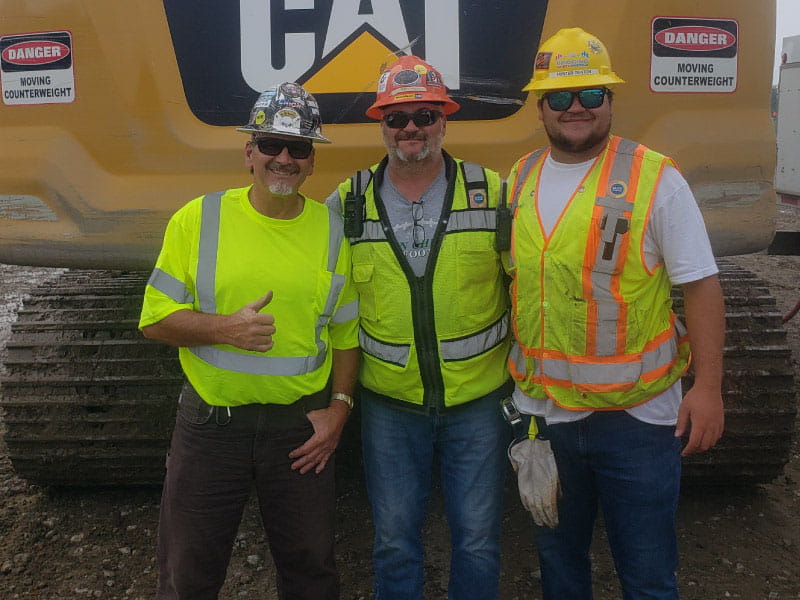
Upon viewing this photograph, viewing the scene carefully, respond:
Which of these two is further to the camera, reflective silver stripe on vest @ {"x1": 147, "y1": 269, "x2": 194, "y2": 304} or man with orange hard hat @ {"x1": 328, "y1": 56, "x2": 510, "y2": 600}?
man with orange hard hat @ {"x1": 328, "y1": 56, "x2": 510, "y2": 600}

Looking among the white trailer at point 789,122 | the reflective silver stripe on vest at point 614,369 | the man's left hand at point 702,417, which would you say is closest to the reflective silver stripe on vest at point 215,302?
the reflective silver stripe on vest at point 614,369

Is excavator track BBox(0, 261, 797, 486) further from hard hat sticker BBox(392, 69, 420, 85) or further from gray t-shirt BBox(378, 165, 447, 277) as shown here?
hard hat sticker BBox(392, 69, 420, 85)

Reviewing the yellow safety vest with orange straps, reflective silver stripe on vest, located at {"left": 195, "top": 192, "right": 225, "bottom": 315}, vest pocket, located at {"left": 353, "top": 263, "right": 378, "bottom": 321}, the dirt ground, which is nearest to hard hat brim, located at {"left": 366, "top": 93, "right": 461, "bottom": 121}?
the yellow safety vest with orange straps

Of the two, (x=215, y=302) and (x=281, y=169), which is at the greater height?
(x=281, y=169)

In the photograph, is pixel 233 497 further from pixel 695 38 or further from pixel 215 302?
pixel 695 38

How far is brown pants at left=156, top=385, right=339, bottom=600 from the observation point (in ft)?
7.25

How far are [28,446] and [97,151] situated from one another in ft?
4.42

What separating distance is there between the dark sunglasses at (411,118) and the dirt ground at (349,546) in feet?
5.45

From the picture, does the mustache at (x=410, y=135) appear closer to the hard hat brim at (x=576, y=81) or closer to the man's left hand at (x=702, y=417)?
the hard hat brim at (x=576, y=81)

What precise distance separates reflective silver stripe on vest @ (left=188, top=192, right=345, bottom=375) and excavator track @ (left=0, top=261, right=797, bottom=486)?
101cm

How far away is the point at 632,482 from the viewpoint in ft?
7.04

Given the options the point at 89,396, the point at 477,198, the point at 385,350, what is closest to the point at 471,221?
the point at 477,198

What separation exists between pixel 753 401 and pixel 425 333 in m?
1.57

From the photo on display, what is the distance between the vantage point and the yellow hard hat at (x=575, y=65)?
81.5 inches
